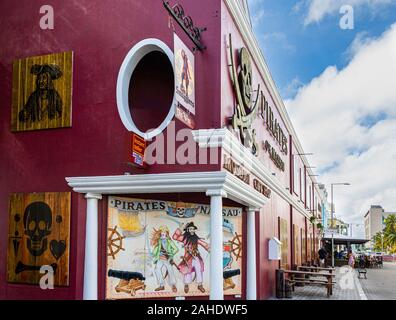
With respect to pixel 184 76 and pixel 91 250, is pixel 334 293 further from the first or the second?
pixel 184 76

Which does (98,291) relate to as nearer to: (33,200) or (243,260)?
(33,200)

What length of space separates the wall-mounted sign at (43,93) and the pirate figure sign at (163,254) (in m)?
3.54

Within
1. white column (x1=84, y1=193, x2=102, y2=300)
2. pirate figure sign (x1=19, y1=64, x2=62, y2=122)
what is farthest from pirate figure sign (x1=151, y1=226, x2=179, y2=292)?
pirate figure sign (x1=19, y1=64, x2=62, y2=122)

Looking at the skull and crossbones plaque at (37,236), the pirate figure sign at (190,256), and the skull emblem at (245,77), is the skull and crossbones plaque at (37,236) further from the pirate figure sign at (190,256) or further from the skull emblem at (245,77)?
the skull emblem at (245,77)

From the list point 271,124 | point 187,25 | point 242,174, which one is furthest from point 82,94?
point 271,124

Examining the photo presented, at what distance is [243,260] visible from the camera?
14.7 metres

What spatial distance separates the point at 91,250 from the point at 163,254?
2.14 meters

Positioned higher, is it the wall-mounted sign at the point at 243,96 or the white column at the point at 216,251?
the wall-mounted sign at the point at 243,96

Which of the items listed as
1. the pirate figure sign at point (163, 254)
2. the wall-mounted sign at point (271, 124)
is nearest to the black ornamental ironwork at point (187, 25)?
the pirate figure sign at point (163, 254)

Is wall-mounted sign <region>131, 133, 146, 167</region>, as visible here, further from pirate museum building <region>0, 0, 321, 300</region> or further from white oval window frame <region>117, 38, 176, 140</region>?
white oval window frame <region>117, 38, 176, 140</region>

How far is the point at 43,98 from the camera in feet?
40.7

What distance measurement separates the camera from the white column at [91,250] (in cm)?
1145

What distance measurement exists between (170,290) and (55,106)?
5.39 meters

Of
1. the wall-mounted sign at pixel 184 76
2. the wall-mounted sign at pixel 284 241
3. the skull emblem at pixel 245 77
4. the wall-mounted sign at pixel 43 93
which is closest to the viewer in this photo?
the wall-mounted sign at pixel 184 76
